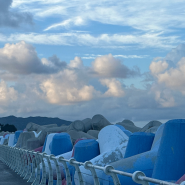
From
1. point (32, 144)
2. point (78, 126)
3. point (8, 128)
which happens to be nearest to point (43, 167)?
point (32, 144)

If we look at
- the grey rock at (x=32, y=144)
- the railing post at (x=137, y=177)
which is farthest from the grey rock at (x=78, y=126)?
the railing post at (x=137, y=177)

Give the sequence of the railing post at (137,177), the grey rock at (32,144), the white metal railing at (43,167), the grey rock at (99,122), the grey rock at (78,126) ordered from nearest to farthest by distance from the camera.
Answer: the railing post at (137,177) → the white metal railing at (43,167) → the grey rock at (32,144) → the grey rock at (99,122) → the grey rock at (78,126)

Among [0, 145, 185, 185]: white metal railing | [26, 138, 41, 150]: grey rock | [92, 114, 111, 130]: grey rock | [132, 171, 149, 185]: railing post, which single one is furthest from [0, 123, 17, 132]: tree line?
[132, 171, 149, 185]: railing post

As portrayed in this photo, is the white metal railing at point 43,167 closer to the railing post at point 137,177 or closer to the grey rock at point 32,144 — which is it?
the railing post at point 137,177

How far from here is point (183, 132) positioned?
20.4 ft

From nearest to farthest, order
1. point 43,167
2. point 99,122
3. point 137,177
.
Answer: point 137,177
point 43,167
point 99,122

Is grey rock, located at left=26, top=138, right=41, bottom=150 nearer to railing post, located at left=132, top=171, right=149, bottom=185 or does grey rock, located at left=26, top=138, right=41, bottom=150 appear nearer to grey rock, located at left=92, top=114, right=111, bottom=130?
grey rock, located at left=92, top=114, right=111, bottom=130

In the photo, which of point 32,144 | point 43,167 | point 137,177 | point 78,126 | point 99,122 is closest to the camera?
point 137,177

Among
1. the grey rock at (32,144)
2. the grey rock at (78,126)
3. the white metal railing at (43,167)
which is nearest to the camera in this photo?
the white metal railing at (43,167)

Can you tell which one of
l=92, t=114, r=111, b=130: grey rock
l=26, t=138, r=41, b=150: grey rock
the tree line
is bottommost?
the tree line

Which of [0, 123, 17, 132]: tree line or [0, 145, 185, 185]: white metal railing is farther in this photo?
[0, 123, 17, 132]: tree line

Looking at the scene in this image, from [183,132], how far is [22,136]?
68.7ft

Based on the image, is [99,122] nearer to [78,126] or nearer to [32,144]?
[78,126]

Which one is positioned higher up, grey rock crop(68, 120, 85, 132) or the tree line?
grey rock crop(68, 120, 85, 132)
